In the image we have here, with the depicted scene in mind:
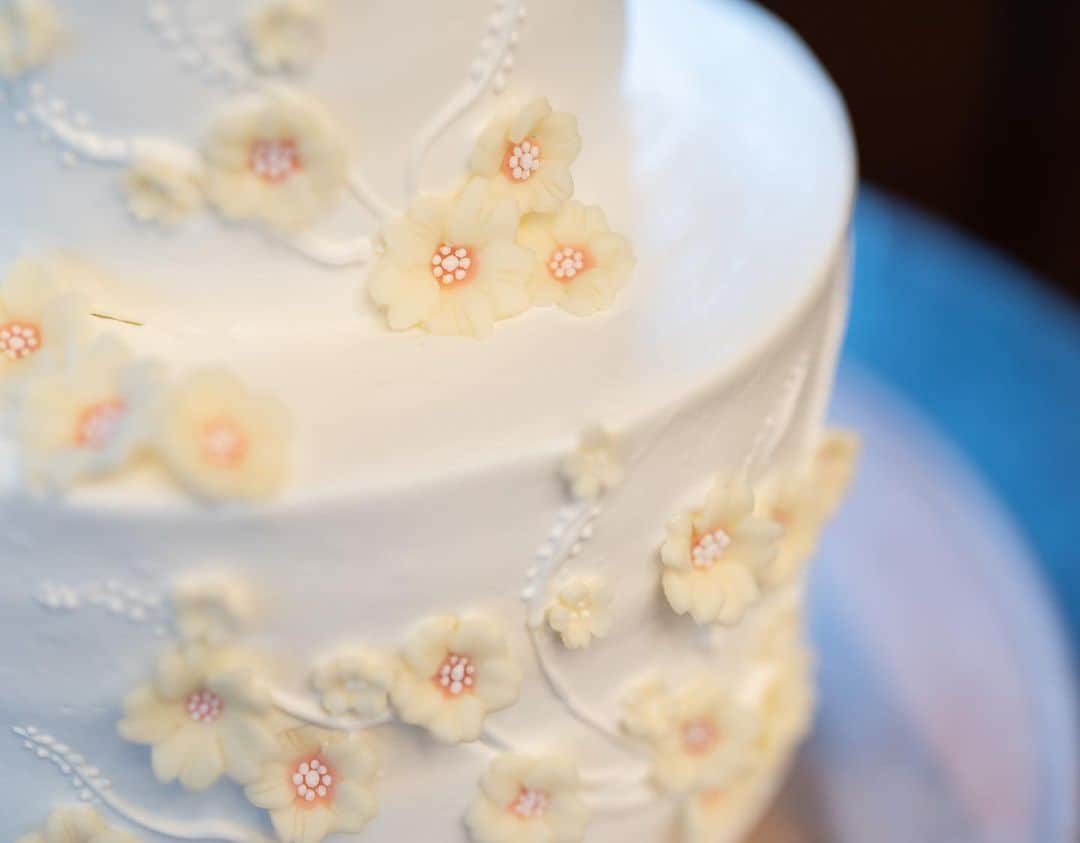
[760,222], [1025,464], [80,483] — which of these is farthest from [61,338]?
[1025,464]

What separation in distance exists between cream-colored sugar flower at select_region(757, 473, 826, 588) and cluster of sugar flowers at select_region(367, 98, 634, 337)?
0.77 ft

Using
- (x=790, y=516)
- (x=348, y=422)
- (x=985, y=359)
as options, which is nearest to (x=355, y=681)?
(x=348, y=422)

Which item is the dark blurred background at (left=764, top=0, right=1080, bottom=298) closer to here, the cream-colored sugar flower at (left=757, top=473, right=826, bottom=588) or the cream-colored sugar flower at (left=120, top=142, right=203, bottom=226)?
the cream-colored sugar flower at (left=757, top=473, right=826, bottom=588)

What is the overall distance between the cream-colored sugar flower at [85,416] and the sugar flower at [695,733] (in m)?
0.44

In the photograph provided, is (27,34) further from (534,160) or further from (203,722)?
(203,722)

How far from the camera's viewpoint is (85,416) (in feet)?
2.68

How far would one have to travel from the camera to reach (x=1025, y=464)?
2191 millimetres

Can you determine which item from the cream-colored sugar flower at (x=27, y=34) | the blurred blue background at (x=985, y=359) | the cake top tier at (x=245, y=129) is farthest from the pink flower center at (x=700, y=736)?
the blurred blue background at (x=985, y=359)

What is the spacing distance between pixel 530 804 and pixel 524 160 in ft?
1.49

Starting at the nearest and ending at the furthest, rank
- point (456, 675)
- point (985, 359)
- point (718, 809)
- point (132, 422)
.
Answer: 1. point (132, 422)
2. point (456, 675)
3. point (718, 809)
4. point (985, 359)

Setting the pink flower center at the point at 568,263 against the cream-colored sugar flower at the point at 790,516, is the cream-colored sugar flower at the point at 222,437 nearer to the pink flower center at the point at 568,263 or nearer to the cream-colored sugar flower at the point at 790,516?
the pink flower center at the point at 568,263

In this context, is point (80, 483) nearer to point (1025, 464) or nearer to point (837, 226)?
point (837, 226)

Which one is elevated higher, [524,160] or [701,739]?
[524,160]

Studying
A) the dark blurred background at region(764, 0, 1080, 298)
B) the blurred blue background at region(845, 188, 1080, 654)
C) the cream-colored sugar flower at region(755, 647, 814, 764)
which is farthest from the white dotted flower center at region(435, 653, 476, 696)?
the dark blurred background at region(764, 0, 1080, 298)
